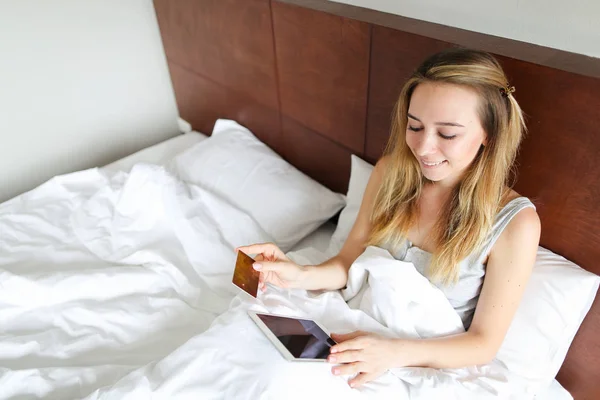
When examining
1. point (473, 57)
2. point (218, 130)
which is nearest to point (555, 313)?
point (473, 57)

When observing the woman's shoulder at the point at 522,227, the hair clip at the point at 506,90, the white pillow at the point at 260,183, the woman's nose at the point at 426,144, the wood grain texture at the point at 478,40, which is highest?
the wood grain texture at the point at 478,40

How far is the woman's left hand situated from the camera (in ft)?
2.75

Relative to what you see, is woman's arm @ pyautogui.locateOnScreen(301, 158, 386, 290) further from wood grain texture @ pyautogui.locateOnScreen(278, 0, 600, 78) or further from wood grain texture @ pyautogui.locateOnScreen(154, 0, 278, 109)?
wood grain texture @ pyautogui.locateOnScreen(154, 0, 278, 109)

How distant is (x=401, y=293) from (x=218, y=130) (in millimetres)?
1118

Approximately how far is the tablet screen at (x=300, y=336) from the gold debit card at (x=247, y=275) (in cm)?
8

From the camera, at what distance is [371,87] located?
1.20 metres

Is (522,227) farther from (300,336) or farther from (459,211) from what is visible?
(300,336)

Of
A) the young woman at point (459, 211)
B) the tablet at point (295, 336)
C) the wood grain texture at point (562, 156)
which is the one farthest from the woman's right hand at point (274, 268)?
the wood grain texture at point (562, 156)

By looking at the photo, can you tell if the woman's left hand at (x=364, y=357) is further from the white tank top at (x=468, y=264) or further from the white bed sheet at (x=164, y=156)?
the white bed sheet at (x=164, y=156)

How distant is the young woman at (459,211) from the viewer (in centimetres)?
82

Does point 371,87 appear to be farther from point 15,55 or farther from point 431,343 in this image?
point 15,55

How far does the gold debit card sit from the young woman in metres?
0.02

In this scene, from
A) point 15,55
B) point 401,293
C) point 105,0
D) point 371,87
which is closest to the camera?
point 401,293

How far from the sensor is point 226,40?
64.1 inches
